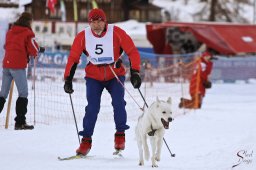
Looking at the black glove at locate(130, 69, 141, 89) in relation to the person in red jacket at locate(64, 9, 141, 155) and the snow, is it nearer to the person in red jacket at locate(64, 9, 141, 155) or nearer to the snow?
the person in red jacket at locate(64, 9, 141, 155)

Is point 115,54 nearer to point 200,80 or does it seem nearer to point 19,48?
point 19,48

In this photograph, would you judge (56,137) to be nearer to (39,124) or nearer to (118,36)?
(39,124)

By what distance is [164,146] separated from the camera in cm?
819

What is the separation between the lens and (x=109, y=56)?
675cm

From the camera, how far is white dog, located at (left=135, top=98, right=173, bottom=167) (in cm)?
613

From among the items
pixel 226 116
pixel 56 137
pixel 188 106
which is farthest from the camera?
pixel 188 106

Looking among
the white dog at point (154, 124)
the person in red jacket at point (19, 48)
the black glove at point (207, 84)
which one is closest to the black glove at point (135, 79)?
the white dog at point (154, 124)

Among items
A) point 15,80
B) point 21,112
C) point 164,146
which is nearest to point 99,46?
point 164,146

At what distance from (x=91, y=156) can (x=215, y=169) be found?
1527mm

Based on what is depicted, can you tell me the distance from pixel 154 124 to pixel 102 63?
3.11 ft

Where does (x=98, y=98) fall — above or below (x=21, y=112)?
above

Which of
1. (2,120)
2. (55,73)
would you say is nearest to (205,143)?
(2,120)

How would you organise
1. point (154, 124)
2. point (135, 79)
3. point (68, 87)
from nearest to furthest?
1. point (154, 124)
2. point (135, 79)
3. point (68, 87)

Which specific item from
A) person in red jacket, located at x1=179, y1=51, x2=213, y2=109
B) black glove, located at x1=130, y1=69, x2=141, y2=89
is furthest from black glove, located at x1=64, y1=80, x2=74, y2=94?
person in red jacket, located at x1=179, y1=51, x2=213, y2=109
